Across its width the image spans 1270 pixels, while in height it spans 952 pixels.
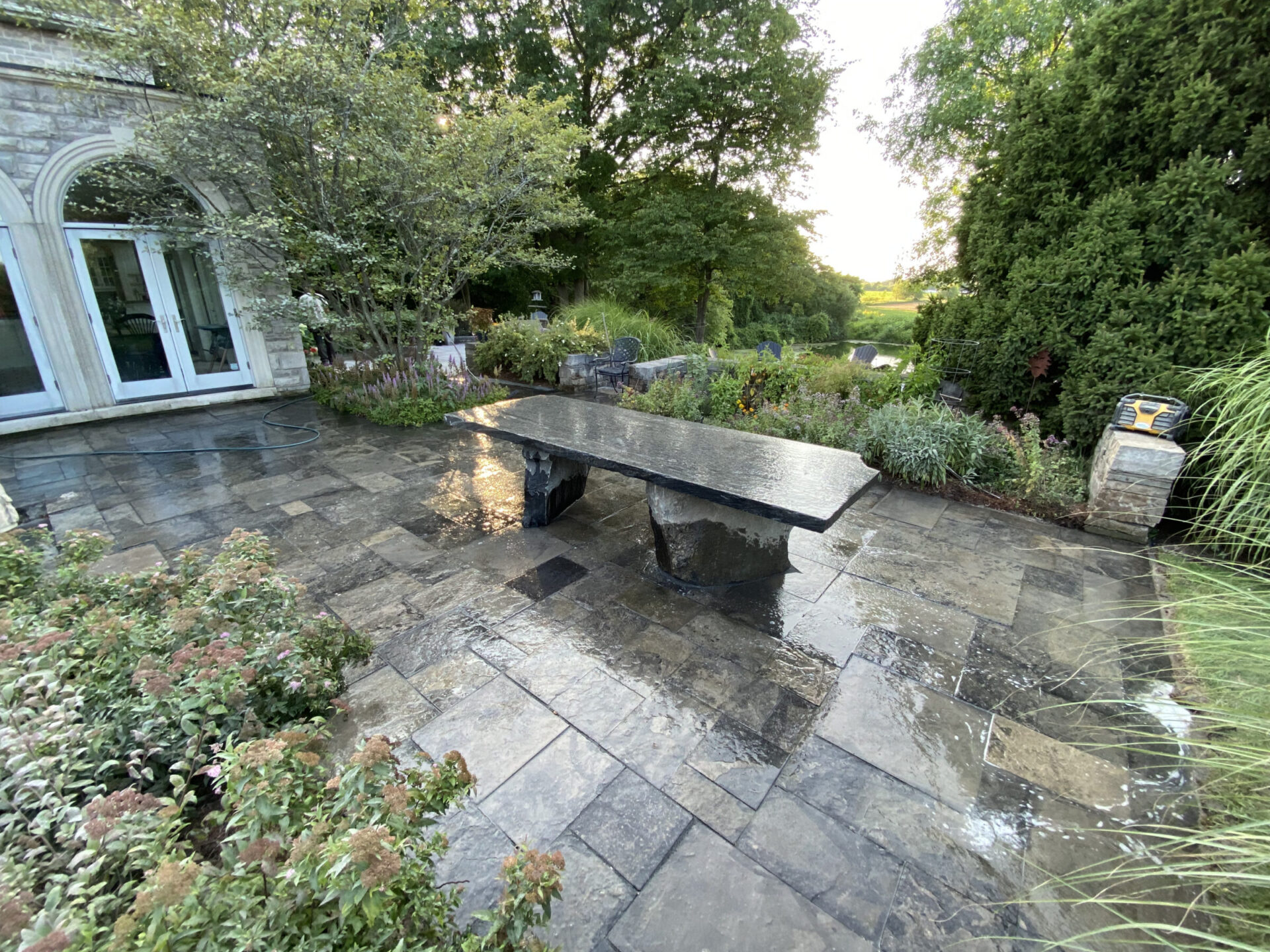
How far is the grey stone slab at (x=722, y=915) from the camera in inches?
50.1

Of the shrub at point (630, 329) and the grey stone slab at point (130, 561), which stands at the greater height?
the shrub at point (630, 329)

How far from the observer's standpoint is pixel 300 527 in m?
3.39

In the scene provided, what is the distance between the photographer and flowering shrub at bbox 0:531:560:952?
2.62 feet

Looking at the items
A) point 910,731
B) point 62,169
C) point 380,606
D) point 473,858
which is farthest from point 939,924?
point 62,169

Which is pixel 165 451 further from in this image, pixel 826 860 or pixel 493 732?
pixel 826 860

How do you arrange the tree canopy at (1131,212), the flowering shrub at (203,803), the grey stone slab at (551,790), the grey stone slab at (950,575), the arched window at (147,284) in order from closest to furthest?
the flowering shrub at (203,803)
the grey stone slab at (551,790)
the grey stone slab at (950,575)
the tree canopy at (1131,212)
the arched window at (147,284)

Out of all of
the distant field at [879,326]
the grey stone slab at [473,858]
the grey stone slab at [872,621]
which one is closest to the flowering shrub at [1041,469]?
the grey stone slab at [872,621]

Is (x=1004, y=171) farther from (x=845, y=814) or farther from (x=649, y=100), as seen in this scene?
(x=649, y=100)

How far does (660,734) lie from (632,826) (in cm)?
36

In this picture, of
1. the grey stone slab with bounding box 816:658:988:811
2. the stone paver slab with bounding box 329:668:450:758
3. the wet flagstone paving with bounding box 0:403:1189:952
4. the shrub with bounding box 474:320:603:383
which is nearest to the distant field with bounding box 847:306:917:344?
the shrub with bounding box 474:320:603:383

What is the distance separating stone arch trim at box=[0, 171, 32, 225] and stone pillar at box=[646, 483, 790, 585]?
7251 millimetres

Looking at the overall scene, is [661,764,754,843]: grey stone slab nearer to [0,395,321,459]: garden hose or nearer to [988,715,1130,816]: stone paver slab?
[988,715,1130,816]: stone paver slab

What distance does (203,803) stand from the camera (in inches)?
54.4

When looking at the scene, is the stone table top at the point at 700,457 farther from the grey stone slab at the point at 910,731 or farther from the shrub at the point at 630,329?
the shrub at the point at 630,329
